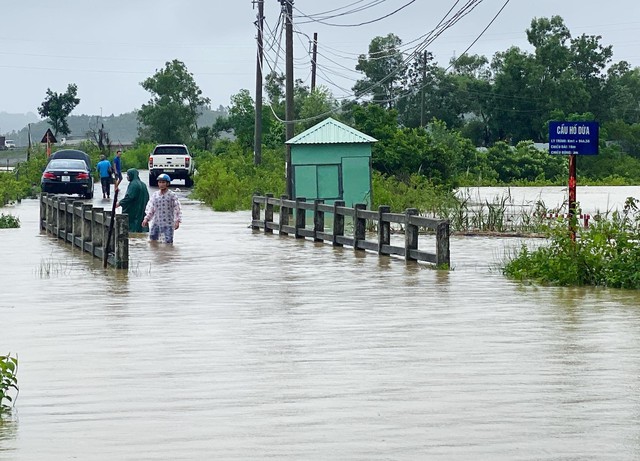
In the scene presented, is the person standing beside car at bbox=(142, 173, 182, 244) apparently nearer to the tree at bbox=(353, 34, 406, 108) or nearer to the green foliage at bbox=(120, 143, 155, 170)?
the green foliage at bbox=(120, 143, 155, 170)

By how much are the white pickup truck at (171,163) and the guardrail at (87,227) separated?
28.6 metres

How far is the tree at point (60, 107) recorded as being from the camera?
338 ft

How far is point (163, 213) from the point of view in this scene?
1061 inches

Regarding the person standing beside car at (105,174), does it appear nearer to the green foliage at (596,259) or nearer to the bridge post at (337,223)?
the bridge post at (337,223)

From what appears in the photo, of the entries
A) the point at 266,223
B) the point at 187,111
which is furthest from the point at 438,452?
the point at 187,111

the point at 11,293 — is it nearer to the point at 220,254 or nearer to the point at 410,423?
the point at 220,254

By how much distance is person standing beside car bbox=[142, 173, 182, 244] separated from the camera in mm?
26141

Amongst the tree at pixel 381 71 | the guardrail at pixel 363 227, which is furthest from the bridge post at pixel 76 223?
the tree at pixel 381 71

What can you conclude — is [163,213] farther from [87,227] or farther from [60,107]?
[60,107]

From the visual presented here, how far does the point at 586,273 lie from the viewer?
63.7 feet

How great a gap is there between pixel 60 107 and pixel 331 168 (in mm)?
72588

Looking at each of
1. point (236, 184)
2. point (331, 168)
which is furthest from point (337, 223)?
point (236, 184)

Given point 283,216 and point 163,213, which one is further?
point 283,216

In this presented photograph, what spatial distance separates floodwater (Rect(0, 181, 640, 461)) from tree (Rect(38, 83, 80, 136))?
8308 centimetres
